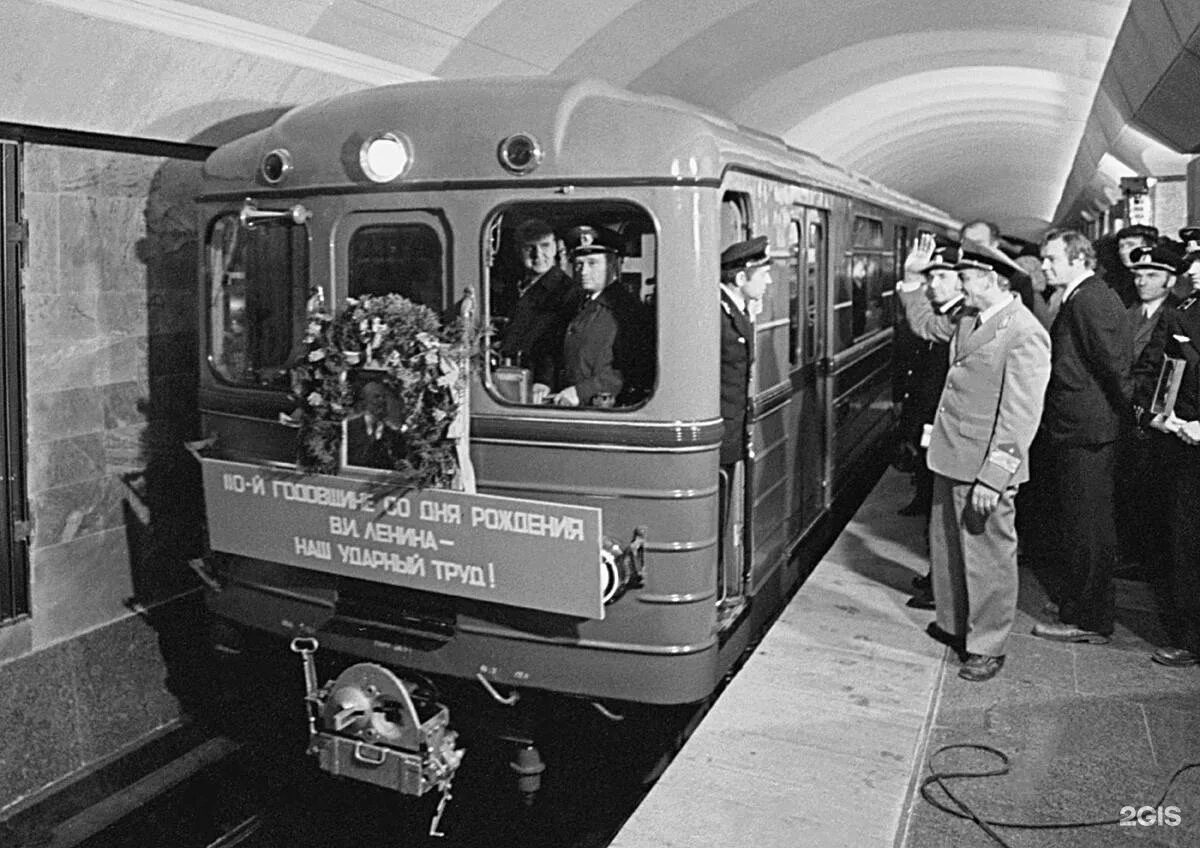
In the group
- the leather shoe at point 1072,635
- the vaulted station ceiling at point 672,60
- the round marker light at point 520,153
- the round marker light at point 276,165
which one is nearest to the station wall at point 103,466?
the vaulted station ceiling at point 672,60

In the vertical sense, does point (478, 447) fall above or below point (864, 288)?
below

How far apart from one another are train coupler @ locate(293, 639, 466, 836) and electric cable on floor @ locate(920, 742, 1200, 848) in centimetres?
179

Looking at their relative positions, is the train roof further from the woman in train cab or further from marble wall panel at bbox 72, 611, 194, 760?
marble wall panel at bbox 72, 611, 194, 760

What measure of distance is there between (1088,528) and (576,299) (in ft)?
8.86

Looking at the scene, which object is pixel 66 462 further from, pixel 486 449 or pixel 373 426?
pixel 486 449

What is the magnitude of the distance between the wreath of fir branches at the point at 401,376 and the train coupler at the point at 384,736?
0.81m

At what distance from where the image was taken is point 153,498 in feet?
21.9

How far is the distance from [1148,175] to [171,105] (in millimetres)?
9198

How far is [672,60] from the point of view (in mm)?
9531

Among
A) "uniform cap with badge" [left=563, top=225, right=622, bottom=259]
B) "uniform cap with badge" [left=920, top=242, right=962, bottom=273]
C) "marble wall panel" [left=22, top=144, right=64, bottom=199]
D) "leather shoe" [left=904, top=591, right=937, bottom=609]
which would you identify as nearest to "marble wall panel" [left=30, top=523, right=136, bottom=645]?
"marble wall panel" [left=22, top=144, right=64, bottom=199]

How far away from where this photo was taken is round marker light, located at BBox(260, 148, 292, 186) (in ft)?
16.3

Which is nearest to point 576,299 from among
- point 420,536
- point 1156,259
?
point 420,536

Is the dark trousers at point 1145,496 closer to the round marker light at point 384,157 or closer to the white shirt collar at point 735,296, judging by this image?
the white shirt collar at point 735,296

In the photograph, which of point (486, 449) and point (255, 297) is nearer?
point (486, 449)
